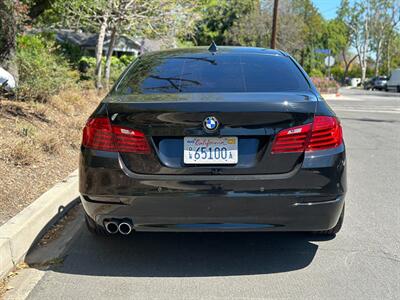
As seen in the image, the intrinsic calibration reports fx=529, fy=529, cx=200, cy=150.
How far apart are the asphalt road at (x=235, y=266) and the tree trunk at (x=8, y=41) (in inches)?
241

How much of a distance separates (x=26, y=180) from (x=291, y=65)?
10.2 feet

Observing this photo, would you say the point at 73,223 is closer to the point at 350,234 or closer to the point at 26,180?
the point at 26,180

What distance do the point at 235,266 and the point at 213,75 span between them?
1.57 m

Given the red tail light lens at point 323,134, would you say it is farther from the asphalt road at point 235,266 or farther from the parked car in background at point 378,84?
the parked car in background at point 378,84

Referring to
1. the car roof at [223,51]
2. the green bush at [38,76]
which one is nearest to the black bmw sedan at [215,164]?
the car roof at [223,51]

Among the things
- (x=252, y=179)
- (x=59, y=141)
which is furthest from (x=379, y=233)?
(x=59, y=141)

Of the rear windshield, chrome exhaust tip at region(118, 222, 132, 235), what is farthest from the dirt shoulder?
the rear windshield

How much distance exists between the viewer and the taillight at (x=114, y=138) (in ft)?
12.1

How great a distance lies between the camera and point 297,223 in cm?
374

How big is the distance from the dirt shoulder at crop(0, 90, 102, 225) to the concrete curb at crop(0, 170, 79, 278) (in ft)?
0.54

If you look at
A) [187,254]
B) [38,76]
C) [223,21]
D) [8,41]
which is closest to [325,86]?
[223,21]

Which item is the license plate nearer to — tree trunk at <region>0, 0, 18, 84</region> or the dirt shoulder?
the dirt shoulder

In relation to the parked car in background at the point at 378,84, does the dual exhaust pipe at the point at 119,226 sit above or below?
above

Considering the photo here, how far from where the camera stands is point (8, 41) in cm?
1027
